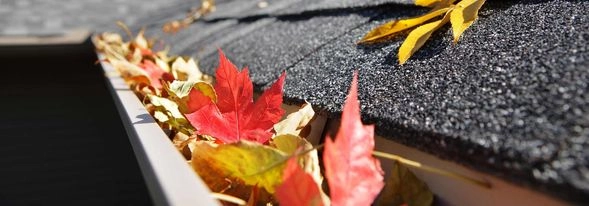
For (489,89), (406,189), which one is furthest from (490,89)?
(406,189)

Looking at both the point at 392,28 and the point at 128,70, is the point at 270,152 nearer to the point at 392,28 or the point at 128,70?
the point at 392,28

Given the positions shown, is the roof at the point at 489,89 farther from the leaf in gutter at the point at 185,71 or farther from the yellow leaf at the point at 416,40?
the leaf in gutter at the point at 185,71

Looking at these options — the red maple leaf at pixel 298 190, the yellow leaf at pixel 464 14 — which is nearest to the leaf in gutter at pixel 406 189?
the red maple leaf at pixel 298 190

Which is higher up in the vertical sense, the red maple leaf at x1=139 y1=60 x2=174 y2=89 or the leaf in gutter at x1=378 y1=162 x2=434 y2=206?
the red maple leaf at x1=139 y1=60 x2=174 y2=89

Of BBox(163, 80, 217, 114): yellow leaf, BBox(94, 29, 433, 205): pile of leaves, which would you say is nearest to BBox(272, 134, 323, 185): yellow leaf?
BBox(94, 29, 433, 205): pile of leaves

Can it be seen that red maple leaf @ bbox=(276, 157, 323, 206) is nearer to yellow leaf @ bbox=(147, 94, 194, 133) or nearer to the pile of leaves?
the pile of leaves

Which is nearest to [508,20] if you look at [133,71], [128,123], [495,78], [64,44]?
[495,78]
